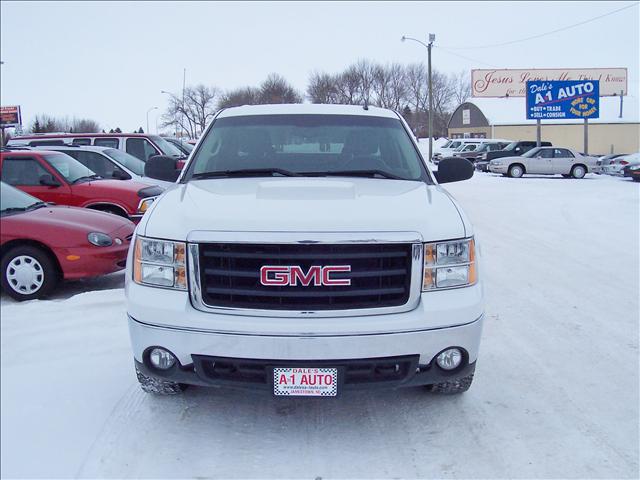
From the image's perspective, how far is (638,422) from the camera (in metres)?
3.48

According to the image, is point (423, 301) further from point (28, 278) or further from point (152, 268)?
point (28, 278)

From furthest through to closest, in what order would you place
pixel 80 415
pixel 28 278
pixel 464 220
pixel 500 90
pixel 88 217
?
pixel 500 90
pixel 88 217
pixel 464 220
pixel 80 415
pixel 28 278

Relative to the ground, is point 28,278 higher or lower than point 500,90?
lower

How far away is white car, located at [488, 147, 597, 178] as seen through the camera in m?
27.5

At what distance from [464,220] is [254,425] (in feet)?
5.58

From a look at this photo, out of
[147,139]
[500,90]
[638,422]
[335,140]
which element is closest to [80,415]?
[335,140]

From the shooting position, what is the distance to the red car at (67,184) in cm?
239

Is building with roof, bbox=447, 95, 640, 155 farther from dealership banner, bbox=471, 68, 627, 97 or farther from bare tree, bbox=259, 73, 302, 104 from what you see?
bare tree, bbox=259, 73, 302, 104

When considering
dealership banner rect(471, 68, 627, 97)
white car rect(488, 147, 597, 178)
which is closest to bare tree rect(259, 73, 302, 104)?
dealership banner rect(471, 68, 627, 97)

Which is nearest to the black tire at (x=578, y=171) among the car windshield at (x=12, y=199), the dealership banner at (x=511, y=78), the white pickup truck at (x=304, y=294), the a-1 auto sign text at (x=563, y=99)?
the a-1 auto sign text at (x=563, y=99)

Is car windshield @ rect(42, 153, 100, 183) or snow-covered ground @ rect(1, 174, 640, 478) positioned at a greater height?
car windshield @ rect(42, 153, 100, 183)

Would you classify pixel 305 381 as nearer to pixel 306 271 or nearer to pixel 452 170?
pixel 306 271

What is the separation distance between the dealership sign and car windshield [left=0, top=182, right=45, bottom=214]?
0.20 m

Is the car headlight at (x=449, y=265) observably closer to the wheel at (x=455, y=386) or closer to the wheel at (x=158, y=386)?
the wheel at (x=455, y=386)
